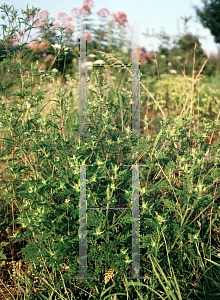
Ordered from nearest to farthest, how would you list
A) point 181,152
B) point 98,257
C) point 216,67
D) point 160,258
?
point 98,257, point 160,258, point 181,152, point 216,67

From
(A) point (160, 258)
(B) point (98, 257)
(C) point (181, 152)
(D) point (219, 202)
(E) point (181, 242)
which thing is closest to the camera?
(B) point (98, 257)

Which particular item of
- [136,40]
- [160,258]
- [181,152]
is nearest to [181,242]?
[160,258]

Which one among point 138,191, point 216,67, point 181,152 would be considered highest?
point 216,67

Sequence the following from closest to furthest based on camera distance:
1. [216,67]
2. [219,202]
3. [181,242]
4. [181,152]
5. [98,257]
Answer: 1. [98,257]
2. [181,242]
3. [181,152]
4. [219,202]
5. [216,67]

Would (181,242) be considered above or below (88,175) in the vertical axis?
below

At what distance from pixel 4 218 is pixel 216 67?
12.9 m

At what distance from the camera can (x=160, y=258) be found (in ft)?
6.29

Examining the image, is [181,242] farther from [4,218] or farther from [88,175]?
A: [4,218]

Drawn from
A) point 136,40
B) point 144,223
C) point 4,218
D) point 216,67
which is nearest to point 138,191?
point 144,223

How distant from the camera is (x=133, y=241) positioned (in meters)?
1.83

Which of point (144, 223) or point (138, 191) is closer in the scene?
point (138, 191)

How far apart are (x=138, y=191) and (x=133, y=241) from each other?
1.17ft

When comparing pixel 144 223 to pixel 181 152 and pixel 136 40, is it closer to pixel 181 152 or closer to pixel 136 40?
pixel 181 152

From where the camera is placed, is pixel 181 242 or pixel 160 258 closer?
pixel 181 242
